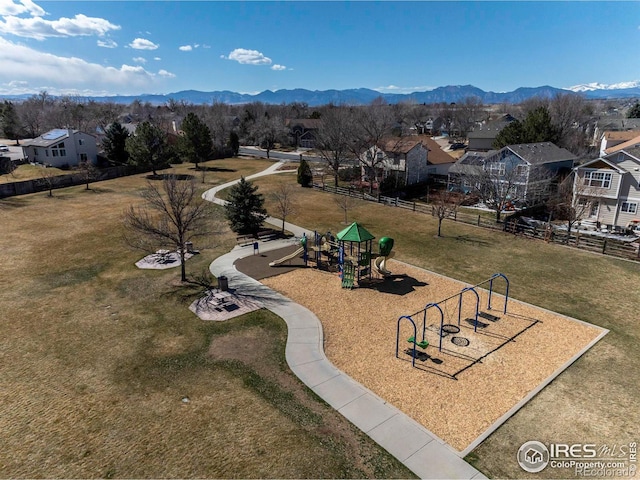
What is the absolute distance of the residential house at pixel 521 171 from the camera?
130 feet

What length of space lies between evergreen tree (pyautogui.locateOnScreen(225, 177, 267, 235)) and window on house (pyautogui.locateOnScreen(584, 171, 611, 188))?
A: 31845 millimetres

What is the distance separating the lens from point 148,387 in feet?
45.9

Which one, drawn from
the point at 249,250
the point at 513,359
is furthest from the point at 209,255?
the point at 513,359

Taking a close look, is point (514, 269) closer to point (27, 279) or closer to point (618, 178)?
point (618, 178)

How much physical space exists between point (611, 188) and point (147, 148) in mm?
57631

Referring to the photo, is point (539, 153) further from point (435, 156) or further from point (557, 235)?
point (557, 235)

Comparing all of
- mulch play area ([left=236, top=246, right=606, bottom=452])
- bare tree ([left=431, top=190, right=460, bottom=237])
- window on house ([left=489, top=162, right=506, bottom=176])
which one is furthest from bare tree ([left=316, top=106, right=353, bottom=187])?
mulch play area ([left=236, top=246, right=606, bottom=452])

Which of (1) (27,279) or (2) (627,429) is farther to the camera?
(1) (27,279)

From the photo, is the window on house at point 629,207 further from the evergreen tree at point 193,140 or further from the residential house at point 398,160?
the evergreen tree at point 193,140

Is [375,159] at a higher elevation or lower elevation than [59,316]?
higher

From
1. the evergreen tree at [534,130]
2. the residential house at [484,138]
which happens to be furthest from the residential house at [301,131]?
the evergreen tree at [534,130]

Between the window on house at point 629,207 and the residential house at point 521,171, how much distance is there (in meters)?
7.60

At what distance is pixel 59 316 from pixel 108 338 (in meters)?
4.11

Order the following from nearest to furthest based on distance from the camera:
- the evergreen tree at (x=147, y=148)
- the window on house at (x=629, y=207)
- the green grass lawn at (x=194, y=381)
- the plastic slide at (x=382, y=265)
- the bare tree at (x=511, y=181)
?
the green grass lawn at (x=194, y=381)
the plastic slide at (x=382, y=265)
the window on house at (x=629, y=207)
the bare tree at (x=511, y=181)
the evergreen tree at (x=147, y=148)
